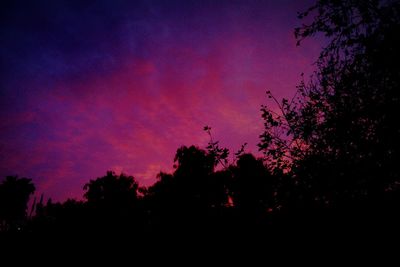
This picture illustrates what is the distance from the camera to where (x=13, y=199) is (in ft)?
263

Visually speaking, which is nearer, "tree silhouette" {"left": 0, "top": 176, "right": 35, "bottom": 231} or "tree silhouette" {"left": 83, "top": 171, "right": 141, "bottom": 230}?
"tree silhouette" {"left": 83, "top": 171, "right": 141, "bottom": 230}

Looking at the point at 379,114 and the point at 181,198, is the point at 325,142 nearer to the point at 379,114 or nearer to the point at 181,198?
the point at 379,114

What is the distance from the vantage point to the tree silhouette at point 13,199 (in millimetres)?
77562

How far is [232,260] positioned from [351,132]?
8.24m

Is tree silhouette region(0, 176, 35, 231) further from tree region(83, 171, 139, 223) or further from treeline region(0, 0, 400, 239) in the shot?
treeline region(0, 0, 400, 239)

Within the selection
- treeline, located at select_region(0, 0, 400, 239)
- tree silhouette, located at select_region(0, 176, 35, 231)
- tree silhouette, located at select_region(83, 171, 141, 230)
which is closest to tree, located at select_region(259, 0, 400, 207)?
treeline, located at select_region(0, 0, 400, 239)

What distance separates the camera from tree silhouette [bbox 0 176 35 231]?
77.6 metres

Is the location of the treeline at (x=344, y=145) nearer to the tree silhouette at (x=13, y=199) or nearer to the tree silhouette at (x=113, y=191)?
the tree silhouette at (x=113, y=191)

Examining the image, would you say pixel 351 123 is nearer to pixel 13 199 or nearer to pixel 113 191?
pixel 113 191

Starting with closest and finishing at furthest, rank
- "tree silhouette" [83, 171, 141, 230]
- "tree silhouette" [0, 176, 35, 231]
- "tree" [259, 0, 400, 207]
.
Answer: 1. "tree" [259, 0, 400, 207]
2. "tree silhouette" [83, 171, 141, 230]
3. "tree silhouette" [0, 176, 35, 231]

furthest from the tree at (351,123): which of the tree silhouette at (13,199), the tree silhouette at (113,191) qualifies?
the tree silhouette at (13,199)

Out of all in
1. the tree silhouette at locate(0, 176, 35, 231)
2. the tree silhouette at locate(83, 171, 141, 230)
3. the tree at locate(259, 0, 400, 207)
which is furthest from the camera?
the tree silhouette at locate(0, 176, 35, 231)

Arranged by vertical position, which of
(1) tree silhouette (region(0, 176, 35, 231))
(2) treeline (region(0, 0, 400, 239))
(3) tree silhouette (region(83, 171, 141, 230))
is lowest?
(2) treeline (region(0, 0, 400, 239))

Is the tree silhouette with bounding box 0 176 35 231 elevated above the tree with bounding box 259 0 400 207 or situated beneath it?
elevated above
